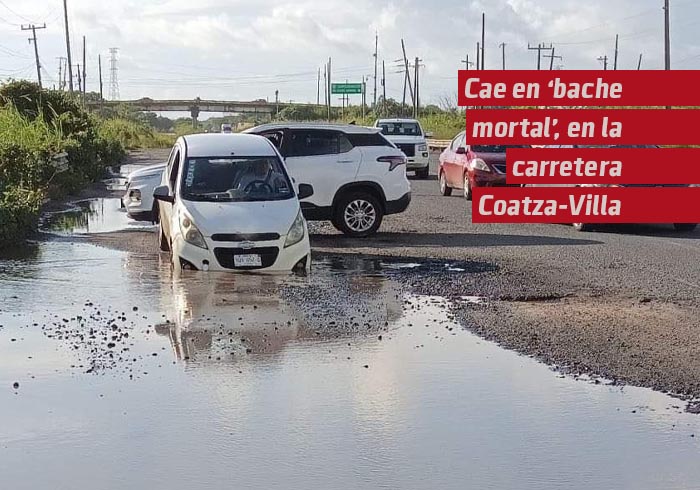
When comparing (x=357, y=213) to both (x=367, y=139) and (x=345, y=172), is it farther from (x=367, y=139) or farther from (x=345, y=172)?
(x=367, y=139)

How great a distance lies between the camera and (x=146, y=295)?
11.7m

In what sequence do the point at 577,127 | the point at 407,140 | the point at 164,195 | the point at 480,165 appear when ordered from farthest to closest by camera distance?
the point at 407,140 → the point at 480,165 → the point at 577,127 → the point at 164,195

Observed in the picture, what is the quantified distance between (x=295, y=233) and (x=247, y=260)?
0.69 meters

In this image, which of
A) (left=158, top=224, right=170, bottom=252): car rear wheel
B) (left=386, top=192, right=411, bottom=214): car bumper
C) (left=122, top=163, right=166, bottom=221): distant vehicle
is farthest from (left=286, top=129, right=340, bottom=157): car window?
(left=158, top=224, right=170, bottom=252): car rear wheel

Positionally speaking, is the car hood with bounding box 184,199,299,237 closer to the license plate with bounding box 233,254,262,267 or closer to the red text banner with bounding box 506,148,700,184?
the license plate with bounding box 233,254,262,267

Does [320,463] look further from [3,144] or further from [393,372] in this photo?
[3,144]

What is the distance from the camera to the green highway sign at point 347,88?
11188 centimetres

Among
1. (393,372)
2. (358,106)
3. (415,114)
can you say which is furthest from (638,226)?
(358,106)

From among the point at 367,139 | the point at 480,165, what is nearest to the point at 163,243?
the point at 367,139

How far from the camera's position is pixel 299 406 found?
7328 millimetres

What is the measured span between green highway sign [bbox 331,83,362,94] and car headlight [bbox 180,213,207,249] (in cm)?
9995

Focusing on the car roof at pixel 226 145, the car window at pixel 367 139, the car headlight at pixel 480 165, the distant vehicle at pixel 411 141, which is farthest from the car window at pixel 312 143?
the distant vehicle at pixel 411 141

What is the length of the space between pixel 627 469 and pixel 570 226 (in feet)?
44.4

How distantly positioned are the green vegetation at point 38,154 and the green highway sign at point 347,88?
220ft
